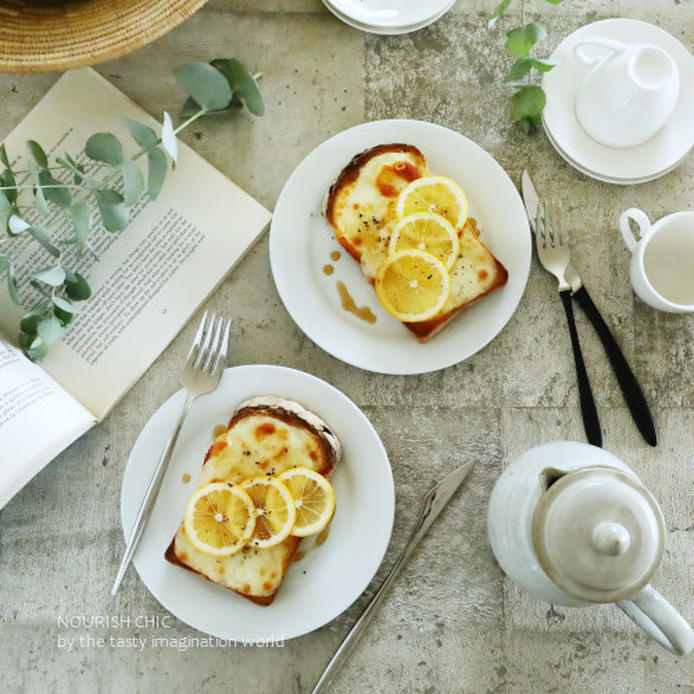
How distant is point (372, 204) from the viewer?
43.3 inches

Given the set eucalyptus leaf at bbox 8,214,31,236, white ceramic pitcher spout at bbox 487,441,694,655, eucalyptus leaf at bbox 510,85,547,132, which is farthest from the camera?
eucalyptus leaf at bbox 510,85,547,132

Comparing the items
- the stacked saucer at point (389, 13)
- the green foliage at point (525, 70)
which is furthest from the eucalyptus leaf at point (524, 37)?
the stacked saucer at point (389, 13)

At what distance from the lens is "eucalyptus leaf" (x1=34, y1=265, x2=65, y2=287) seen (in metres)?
1.04

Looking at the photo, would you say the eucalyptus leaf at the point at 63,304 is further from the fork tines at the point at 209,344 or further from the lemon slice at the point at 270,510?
the lemon slice at the point at 270,510

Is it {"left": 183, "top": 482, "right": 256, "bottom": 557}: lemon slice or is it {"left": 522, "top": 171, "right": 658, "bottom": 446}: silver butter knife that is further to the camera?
{"left": 522, "top": 171, "right": 658, "bottom": 446}: silver butter knife

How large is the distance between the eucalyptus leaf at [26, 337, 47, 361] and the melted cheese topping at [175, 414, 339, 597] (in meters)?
0.29

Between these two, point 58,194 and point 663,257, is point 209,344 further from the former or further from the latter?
point 663,257

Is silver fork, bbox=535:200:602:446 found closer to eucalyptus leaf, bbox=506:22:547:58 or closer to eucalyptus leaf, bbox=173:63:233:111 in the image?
eucalyptus leaf, bbox=506:22:547:58

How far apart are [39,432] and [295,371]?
362 millimetres

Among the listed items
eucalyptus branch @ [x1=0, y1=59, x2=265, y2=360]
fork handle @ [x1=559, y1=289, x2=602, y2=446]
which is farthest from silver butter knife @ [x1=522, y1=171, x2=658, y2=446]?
eucalyptus branch @ [x1=0, y1=59, x2=265, y2=360]

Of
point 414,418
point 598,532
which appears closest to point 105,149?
point 414,418

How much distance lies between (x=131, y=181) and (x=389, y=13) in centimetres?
47

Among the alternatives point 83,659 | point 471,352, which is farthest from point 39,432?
point 471,352

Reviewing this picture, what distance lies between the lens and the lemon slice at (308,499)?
40.3 inches
